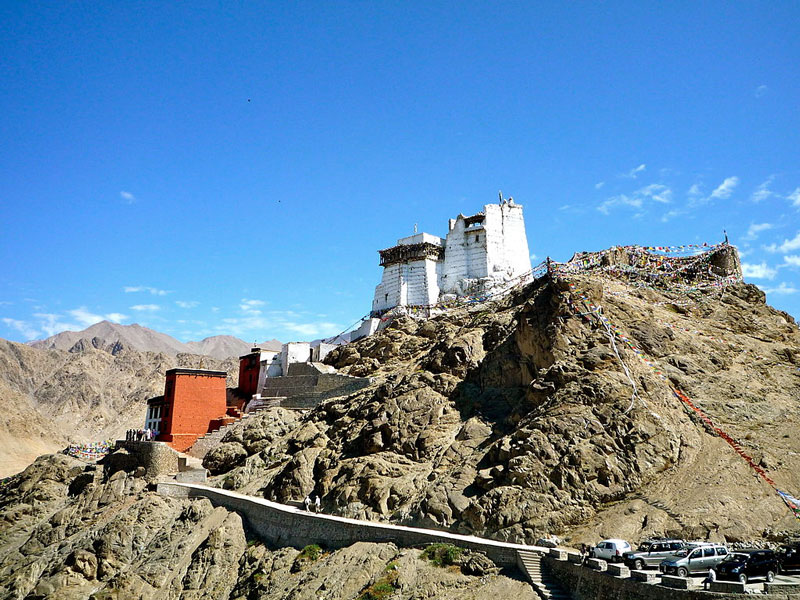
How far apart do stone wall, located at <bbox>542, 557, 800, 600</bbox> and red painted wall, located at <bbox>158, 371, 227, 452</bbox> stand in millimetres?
31521

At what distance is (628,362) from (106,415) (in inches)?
3493

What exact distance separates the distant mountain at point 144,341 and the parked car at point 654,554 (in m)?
150

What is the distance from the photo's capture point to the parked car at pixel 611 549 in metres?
19.4

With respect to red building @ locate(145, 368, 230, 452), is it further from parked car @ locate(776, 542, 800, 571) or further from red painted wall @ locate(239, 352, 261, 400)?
parked car @ locate(776, 542, 800, 571)

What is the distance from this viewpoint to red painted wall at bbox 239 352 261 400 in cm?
5244

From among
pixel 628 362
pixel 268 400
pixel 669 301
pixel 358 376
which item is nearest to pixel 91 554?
pixel 268 400

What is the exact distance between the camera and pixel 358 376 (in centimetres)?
4734

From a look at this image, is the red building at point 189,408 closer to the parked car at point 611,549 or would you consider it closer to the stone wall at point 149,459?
the stone wall at point 149,459

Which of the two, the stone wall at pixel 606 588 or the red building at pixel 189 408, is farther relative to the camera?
the red building at pixel 189 408

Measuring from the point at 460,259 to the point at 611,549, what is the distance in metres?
41.3

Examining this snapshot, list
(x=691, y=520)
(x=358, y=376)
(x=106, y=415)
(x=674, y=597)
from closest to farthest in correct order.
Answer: (x=674, y=597), (x=691, y=520), (x=358, y=376), (x=106, y=415)

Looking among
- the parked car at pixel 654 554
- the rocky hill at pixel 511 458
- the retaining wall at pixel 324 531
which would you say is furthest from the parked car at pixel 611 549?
the retaining wall at pixel 324 531

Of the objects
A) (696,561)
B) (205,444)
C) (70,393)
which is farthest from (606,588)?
(70,393)

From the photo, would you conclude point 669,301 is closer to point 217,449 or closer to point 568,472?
point 568,472
